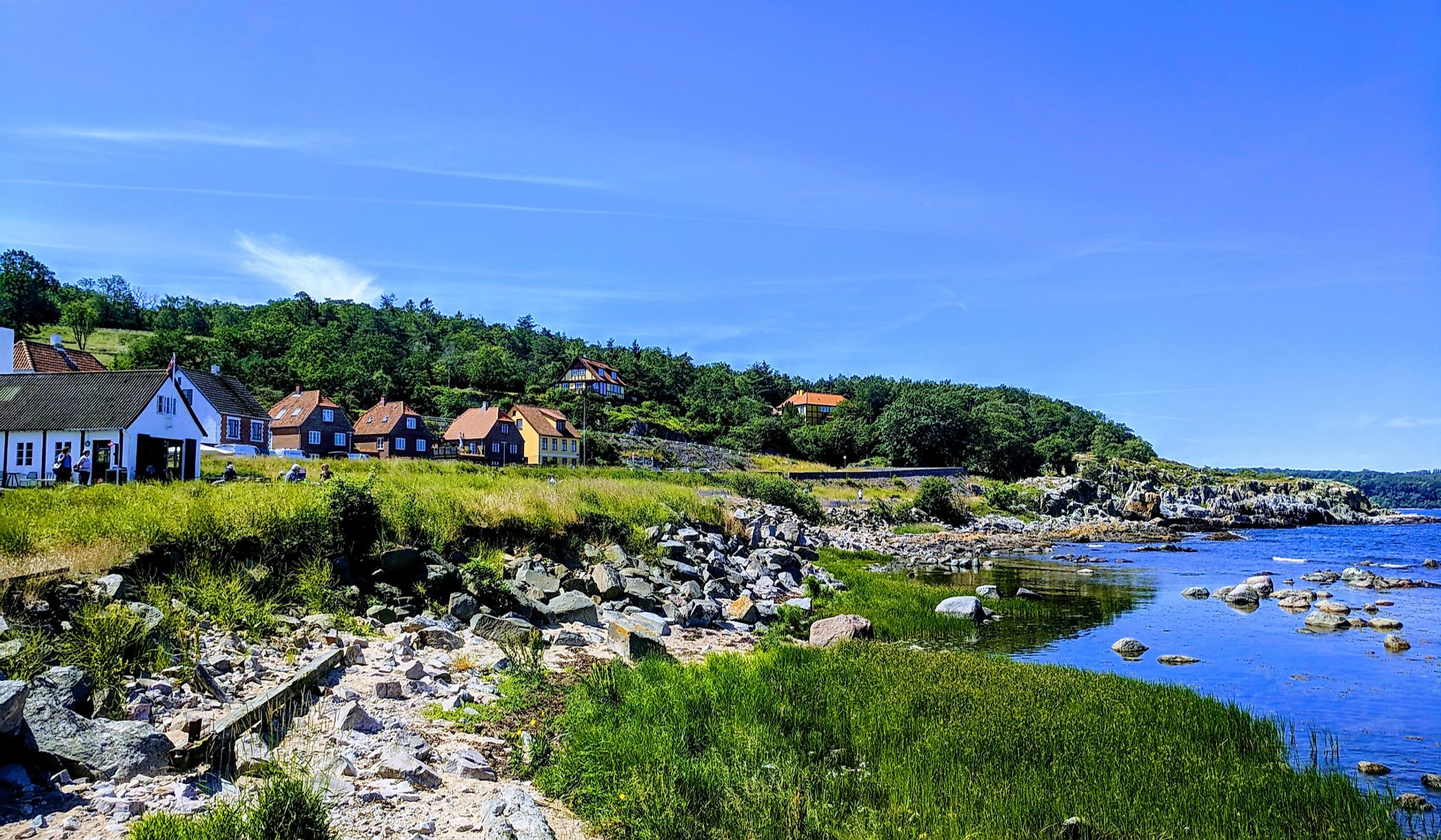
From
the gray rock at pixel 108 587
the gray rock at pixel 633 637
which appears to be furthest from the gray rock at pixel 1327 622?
the gray rock at pixel 108 587

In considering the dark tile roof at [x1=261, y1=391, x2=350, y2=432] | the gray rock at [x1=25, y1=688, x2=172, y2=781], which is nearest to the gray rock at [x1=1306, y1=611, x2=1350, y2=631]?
the gray rock at [x1=25, y1=688, x2=172, y2=781]

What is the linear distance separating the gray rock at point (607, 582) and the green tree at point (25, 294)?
489 feet

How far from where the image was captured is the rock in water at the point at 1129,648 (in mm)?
17281

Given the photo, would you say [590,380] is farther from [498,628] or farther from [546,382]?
[498,628]

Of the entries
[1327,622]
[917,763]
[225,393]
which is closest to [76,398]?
[225,393]

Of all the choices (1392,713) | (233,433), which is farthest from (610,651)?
(233,433)

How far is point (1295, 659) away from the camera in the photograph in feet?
55.8

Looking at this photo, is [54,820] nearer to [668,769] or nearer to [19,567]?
[668,769]

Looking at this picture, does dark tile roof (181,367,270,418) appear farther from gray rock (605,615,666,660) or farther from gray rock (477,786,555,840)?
gray rock (477,786,555,840)

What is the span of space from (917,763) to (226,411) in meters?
58.9

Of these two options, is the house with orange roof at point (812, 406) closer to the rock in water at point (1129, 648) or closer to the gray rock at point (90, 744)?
the rock in water at point (1129, 648)

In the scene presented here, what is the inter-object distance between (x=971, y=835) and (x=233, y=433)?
6120 centimetres

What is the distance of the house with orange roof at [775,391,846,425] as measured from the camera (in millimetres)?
147125

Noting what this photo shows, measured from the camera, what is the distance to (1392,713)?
12766mm
